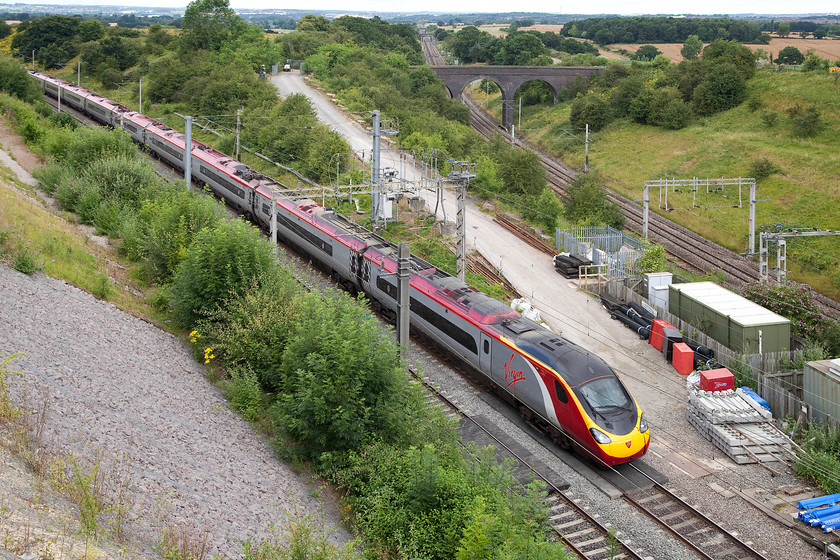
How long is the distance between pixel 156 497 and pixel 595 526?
980cm

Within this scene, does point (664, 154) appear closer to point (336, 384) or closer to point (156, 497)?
point (336, 384)

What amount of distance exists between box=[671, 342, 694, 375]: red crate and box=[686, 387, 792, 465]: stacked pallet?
3.21 meters

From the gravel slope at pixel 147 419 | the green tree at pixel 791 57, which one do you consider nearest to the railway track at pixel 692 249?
the gravel slope at pixel 147 419

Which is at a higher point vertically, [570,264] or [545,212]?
[545,212]

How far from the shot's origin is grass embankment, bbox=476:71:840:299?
164ft

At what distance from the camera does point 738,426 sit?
70.6ft

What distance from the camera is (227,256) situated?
22.5 m

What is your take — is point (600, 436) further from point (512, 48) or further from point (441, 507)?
point (512, 48)

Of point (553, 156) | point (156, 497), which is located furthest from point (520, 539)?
point (553, 156)

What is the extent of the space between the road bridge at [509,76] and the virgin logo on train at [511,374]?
74890mm

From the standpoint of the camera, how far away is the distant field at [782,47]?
112 meters

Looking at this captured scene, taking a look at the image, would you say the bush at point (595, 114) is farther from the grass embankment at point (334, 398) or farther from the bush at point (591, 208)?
the grass embankment at point (334, 398)

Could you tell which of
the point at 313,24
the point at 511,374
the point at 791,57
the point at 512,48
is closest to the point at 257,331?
the point at 511,374

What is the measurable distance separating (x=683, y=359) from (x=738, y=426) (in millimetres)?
5021
